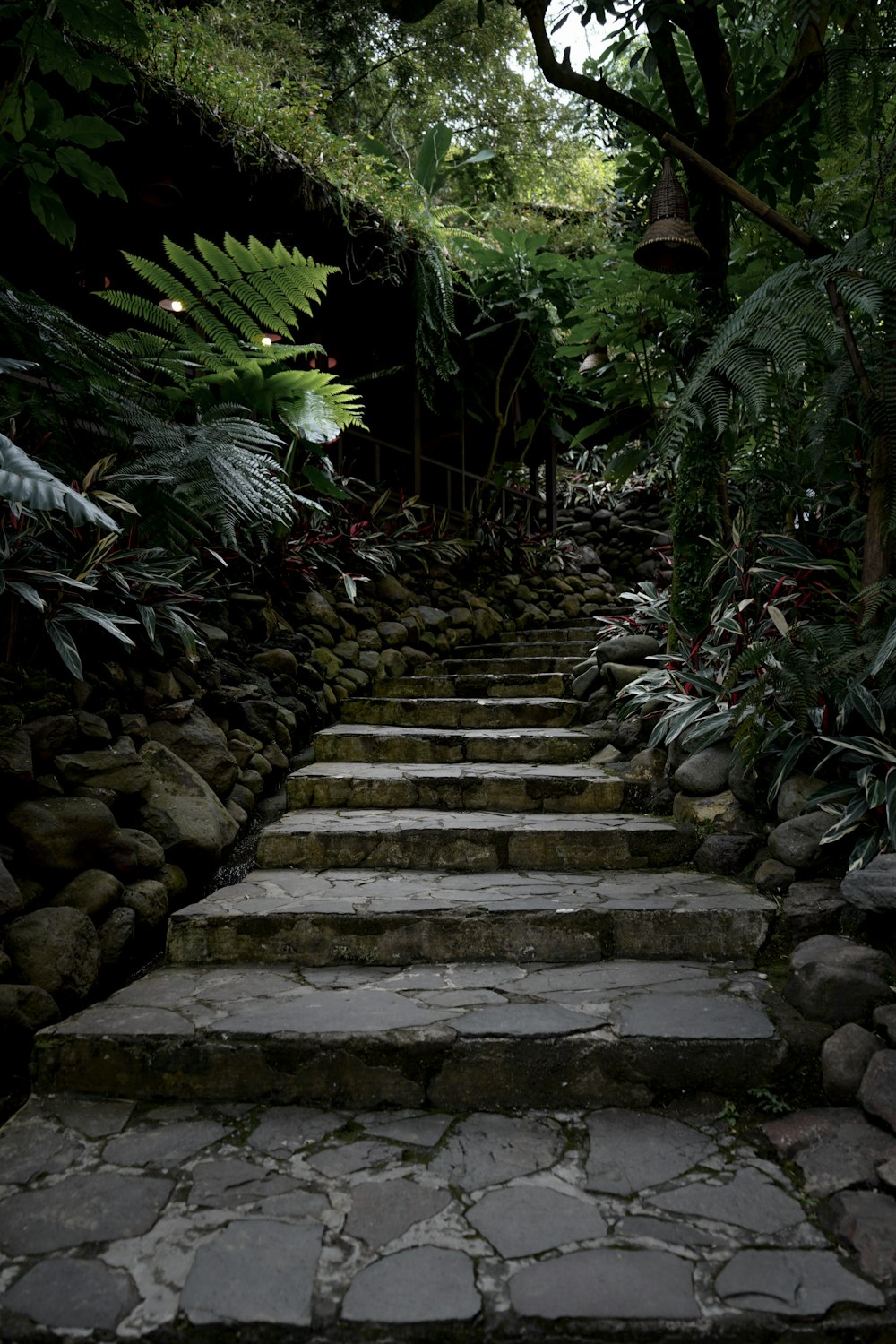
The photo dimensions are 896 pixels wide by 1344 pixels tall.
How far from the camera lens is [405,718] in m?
4.61

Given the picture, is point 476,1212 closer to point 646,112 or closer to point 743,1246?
point 743,1246

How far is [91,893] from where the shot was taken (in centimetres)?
237

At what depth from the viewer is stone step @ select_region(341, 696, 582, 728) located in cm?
450

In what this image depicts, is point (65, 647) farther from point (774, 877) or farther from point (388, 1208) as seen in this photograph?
point (774, 877)

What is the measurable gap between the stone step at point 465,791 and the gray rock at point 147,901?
971 millimetres

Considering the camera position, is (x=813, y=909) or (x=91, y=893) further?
(x=91, y=893)

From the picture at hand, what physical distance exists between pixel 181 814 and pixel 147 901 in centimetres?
38

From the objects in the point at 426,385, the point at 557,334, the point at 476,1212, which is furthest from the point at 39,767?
the point at 557,334

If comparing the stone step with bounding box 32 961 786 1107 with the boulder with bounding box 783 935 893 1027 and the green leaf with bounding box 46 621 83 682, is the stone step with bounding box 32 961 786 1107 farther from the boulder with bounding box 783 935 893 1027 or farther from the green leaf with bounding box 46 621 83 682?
the green leaf with bounding box 46 621 83 682

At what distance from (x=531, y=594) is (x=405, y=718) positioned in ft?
10.6

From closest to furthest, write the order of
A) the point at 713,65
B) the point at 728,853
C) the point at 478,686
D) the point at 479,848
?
the point at 728,853
the point at 479,848
the point at 713,65
the point at 478,686

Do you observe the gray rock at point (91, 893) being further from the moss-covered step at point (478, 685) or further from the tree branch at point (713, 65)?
the tree branch at point (713, 65)

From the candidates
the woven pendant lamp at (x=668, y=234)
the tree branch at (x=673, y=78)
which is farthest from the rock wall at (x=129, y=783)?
the tree branch at (x=673, y=78)

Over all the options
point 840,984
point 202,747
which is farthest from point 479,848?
point 840,984
